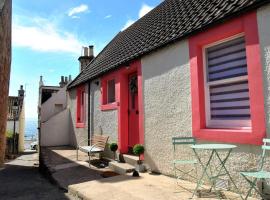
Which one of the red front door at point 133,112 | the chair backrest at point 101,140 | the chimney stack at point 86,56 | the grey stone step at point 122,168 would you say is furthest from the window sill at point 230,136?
the chimney stack at point 86,56

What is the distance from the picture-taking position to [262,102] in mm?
4496

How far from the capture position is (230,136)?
4.96m

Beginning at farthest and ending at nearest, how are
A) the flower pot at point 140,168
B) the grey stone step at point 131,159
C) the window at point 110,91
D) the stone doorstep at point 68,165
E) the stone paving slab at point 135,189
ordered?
the window at point 110,91 → the stone doorstep at point 68,165 → the grey stone step at point 131,159 → the flower pot at point 140,168 → the stone paving slab at point 135,189

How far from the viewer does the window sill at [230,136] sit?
4.55 meters

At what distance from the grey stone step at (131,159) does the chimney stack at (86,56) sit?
940 cm

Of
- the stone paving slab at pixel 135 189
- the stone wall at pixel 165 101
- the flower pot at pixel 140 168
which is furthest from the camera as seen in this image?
the flower pot at pixel 140 168

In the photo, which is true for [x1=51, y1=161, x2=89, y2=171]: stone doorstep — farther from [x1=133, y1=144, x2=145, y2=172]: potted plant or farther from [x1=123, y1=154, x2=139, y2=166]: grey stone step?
[x1=133, y1=144, x2=145, y2=172]: potted plant

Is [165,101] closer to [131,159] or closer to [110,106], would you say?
[131,159]

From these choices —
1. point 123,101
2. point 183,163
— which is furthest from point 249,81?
point 123,101

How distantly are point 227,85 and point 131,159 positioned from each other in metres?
3.61

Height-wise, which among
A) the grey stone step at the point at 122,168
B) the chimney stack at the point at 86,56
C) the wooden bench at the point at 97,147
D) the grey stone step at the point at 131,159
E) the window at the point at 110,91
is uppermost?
the chimney stack at the point at 86,56


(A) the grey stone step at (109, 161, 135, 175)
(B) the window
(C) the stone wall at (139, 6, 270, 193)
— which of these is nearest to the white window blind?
(C) the stone wall at (139, 6, 270, 193)

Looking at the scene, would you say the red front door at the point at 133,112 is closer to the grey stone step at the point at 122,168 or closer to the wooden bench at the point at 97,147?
the wooden bench at the point at 97,147

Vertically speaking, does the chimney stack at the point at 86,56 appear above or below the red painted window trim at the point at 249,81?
above
